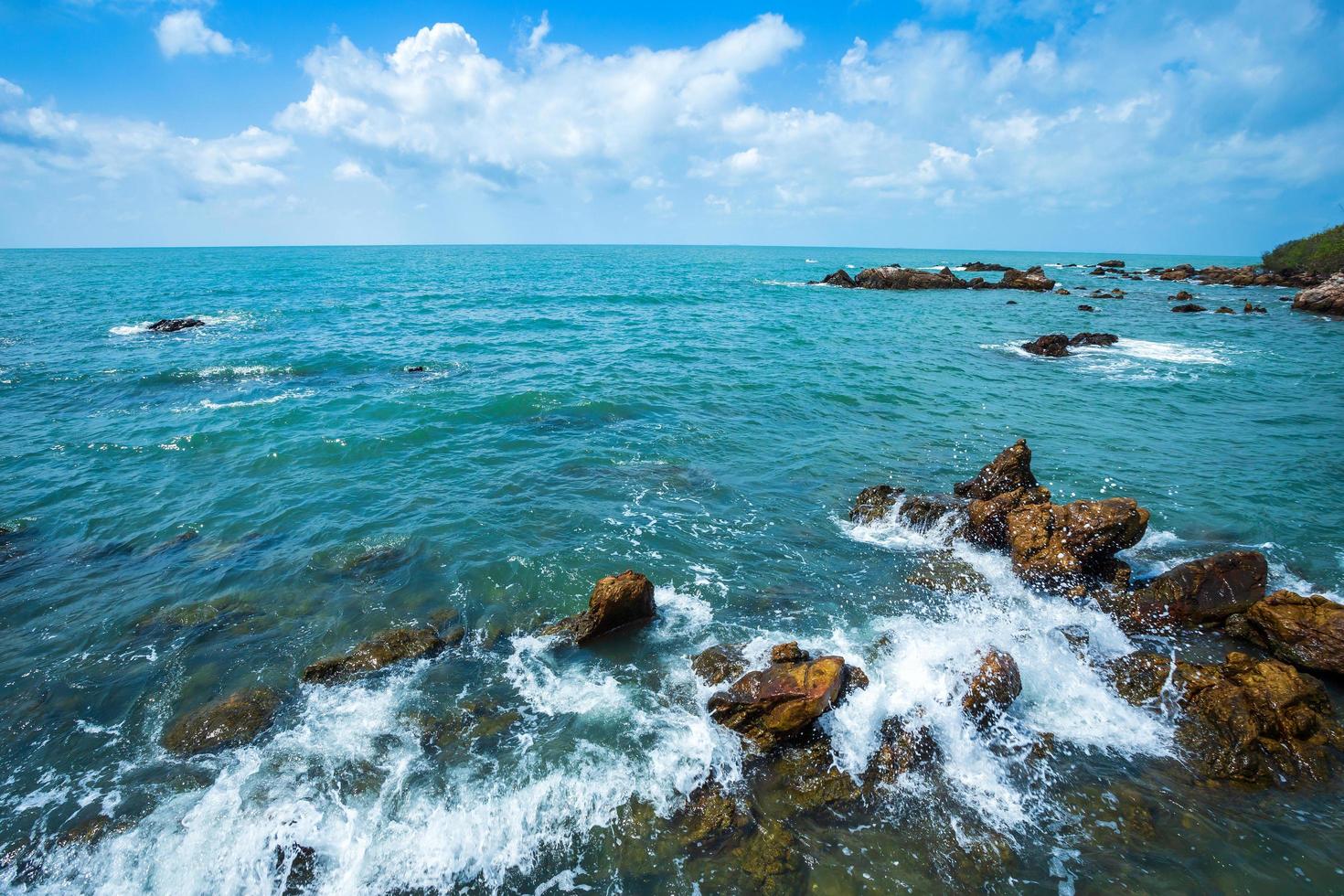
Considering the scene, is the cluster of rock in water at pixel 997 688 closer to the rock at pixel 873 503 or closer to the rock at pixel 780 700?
the rock at pixel 780 700

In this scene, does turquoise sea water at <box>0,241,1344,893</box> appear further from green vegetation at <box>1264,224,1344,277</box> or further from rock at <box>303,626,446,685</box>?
green vegetation at <box>1264,224,1344,277</box>

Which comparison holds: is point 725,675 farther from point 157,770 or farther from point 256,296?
point 256,296

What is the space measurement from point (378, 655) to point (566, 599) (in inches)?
148

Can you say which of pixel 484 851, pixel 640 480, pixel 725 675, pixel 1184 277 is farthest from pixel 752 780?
pixel 1184 277

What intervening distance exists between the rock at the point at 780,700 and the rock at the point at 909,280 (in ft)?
266

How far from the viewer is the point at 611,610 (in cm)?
1132

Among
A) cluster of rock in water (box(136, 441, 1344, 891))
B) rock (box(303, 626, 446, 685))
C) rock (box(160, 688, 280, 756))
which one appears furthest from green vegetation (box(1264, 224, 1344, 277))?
rock (box(160, 688, 280, 756))

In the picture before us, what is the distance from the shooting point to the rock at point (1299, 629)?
996 centimetres

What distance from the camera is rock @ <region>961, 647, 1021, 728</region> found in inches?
360

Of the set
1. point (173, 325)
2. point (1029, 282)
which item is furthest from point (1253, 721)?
point (1029, 282)

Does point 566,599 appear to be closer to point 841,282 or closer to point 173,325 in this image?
point 173,325

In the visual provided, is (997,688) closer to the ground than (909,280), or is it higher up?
closer to the ground

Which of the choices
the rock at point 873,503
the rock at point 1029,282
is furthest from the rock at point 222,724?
the rock at point 1029,282

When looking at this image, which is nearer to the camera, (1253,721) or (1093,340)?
(1253,721)
